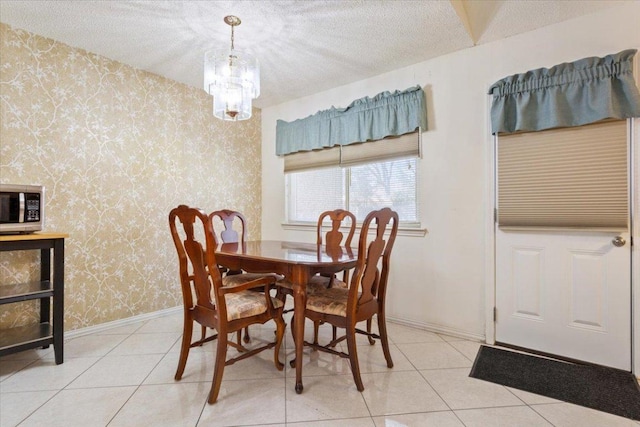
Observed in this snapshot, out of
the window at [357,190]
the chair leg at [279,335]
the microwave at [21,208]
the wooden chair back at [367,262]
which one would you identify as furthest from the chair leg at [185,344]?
the window at [357,190]

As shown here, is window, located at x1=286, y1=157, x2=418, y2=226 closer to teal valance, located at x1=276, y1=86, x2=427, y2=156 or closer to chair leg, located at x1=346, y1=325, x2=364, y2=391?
teal valance, located at x1=276, y1=86, x2=427, y2=156

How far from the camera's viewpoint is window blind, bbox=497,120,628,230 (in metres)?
2.02

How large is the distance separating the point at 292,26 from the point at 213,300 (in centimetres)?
199

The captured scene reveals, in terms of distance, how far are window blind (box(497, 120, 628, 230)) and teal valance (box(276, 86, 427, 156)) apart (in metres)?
0.79

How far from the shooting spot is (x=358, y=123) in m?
3.17

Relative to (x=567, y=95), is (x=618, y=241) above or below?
below

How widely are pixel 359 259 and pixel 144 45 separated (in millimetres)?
2452

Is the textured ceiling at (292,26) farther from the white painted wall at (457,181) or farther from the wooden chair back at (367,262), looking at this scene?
the wooden chair back at (367,262)

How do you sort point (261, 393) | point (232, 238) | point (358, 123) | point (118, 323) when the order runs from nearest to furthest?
point (261, 393), point (118, 323), point (232, 238), point (358, 123)

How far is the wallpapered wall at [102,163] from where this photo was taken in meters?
2.31

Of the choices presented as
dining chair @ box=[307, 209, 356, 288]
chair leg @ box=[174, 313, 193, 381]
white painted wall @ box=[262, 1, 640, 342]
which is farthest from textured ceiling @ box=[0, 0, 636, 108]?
chair leg @ box=[174, 313, 193, 381]

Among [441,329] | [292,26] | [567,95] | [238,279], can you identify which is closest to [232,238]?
[238,279]

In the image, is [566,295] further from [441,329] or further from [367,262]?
[367,262]

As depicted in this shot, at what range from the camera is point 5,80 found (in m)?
2.24
